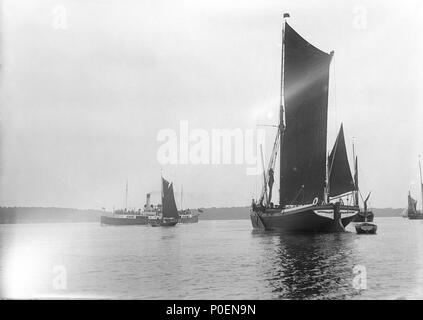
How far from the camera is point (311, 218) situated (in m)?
42.8

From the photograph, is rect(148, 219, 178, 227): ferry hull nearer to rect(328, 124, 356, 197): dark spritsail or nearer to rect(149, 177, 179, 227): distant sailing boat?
rect(149, 177, 179, 227): distant sailing boat

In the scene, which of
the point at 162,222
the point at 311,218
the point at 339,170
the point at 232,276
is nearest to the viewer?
the point at 232,276

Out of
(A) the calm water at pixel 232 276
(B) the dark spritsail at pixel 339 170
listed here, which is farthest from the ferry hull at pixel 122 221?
(A) the calm water at pixel 232 276

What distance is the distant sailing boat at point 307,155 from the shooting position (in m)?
42.8

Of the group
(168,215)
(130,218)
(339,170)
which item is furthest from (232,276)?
(130,218)

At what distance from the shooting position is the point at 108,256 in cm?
3219

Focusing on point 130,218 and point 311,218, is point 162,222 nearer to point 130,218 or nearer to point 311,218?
point 130,218

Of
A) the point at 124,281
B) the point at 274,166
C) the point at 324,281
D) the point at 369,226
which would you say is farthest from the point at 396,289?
the point at 369,226

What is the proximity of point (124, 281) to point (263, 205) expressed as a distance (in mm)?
35221

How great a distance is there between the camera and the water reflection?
54.4 ft

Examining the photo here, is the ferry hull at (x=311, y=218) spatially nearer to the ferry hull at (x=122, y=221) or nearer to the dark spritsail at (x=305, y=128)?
the dark spritsail at (x=305, y=128)

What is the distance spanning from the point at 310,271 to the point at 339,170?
89.2 ft

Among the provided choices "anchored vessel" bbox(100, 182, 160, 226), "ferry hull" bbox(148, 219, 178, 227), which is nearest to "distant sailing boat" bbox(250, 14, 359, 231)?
"ferry hull" bbox(148, 219, 178, 227)
